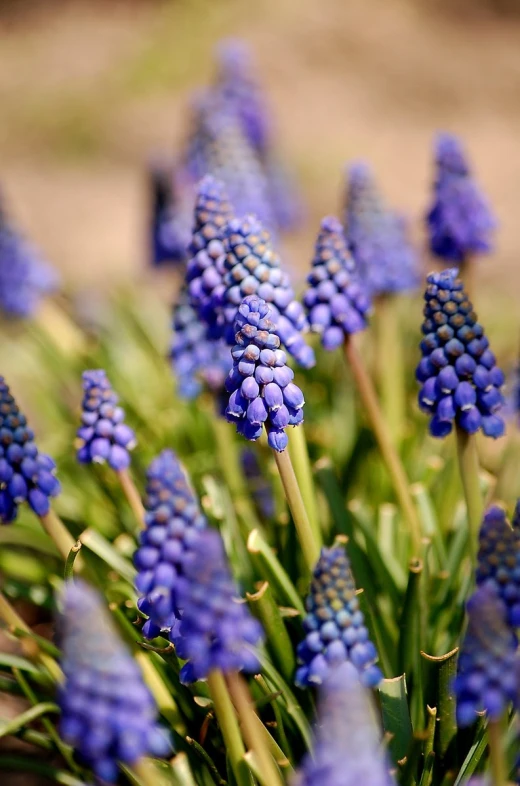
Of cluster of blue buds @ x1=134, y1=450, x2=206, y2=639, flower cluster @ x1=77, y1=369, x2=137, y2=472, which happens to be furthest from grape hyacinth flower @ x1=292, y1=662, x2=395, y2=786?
flower cluster @ x1=77, y1=369, x2=137, y2=472

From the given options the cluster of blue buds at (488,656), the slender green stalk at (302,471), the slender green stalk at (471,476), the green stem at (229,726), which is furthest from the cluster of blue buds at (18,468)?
the cluster of blue buds at (488,656)

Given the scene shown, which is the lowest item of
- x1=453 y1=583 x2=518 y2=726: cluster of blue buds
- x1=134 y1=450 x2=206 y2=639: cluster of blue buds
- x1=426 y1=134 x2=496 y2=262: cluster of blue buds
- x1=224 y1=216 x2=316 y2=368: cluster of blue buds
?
x1=453 y1=583 x2=518 y2=726: cluster of blue buds

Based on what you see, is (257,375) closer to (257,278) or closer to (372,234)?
(257,278)

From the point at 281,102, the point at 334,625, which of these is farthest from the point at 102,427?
the point at 281,102

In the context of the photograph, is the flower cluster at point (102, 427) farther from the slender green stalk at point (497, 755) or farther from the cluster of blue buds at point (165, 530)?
the slender green stalk at point (497, 755)

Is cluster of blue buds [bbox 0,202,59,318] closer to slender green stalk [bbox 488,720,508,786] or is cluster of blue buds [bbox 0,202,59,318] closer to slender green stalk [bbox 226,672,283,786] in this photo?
slender green stalk [bbox 226,672,283,786]

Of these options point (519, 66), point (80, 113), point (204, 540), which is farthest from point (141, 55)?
point (204, 540)
